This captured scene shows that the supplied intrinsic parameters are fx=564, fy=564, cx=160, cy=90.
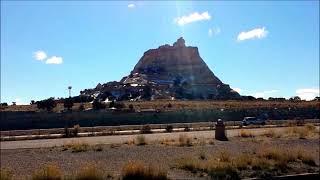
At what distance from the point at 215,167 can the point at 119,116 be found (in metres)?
59.1

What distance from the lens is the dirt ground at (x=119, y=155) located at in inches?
843

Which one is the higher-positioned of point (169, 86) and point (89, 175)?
point (169, 86)

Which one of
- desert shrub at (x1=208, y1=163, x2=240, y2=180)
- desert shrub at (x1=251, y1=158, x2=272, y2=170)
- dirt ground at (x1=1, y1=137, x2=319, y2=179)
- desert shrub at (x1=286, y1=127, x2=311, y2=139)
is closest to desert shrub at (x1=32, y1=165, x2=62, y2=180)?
dirt ground at (x1=1, y1=137, x2=319, y2=179)

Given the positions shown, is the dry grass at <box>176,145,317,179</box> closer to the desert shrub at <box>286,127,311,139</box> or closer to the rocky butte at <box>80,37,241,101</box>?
the desert shrub at <box>286,127,311,139</box>

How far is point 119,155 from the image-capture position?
Result: 2689 cm

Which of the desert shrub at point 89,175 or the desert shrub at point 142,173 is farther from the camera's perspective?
the desert shrub at point 142,173

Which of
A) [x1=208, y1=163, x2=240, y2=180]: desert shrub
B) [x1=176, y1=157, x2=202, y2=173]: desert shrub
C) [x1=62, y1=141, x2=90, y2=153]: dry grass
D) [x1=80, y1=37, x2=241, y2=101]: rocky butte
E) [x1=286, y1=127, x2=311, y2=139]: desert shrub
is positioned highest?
[x1=80, y1=37, x2=241, y2=101]: rocky butte

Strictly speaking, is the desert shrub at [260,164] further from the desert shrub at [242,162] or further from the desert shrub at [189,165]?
the desert shrub at [189,165]

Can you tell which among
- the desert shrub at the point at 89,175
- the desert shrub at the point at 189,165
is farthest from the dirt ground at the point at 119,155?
the desert shrub at the point at 89,175

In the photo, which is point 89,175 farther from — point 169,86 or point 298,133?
point 169,86

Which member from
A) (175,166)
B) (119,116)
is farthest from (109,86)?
(175,166)

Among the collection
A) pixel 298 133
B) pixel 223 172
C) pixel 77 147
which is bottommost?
pixel 223 172

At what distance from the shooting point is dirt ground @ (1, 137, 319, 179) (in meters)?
21.4

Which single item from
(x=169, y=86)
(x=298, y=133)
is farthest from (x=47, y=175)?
(x=169, y=86)
